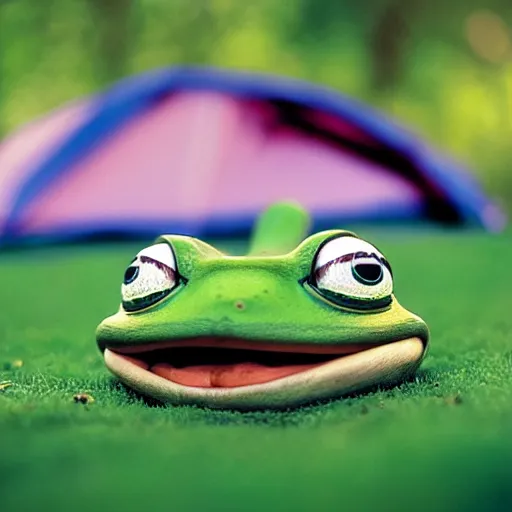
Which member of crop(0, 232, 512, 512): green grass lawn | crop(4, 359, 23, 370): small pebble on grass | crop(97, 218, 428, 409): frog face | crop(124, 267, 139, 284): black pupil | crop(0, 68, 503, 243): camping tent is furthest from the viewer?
crop(0, 68, 503, 243): camping tent

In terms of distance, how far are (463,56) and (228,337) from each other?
5.74m

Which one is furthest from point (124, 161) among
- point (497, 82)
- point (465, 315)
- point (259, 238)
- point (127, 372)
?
point (497, 82)

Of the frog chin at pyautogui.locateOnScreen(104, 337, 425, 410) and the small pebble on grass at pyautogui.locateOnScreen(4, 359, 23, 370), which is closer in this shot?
the frog chin at pyautogui.locateOnScreen(104, 337, 425, 410)

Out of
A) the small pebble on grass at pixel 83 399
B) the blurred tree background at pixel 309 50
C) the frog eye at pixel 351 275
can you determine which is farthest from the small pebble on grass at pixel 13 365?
the blurred tree background at pixel 309 50

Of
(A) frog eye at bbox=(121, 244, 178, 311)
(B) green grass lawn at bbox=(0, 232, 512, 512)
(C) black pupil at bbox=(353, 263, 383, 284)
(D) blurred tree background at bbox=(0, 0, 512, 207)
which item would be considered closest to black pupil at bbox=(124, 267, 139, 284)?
(A) frog eye at bbox=(121, 244, 178, 311)

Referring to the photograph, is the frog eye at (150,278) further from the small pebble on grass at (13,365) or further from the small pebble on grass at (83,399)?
the small pebble on grass at (13,365)

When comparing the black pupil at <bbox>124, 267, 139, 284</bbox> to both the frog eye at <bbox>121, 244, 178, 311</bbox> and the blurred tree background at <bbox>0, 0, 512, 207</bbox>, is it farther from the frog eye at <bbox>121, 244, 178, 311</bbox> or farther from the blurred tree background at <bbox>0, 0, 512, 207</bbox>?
the blurred tree background at <bbox>0, 0, 512, 207</bbox>

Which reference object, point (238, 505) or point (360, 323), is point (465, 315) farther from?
point (238, 505)

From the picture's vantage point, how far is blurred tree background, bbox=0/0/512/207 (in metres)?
5.88

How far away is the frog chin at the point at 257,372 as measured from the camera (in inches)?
32.8

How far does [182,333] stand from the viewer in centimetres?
84

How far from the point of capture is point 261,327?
2.69 ft

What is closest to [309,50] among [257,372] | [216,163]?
[216,163]

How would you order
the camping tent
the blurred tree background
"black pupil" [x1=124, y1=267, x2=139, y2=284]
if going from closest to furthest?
"black pupil" [x1=124, y1=267, x2=139, y2=284]
the camping tent
the blurred tree background
